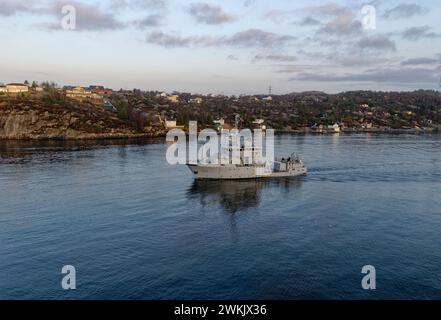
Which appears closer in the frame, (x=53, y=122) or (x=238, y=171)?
(x=238, y=171)

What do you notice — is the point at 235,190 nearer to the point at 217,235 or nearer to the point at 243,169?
the point at 243,169

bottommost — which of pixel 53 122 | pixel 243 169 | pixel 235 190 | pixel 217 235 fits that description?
pixel 217 235

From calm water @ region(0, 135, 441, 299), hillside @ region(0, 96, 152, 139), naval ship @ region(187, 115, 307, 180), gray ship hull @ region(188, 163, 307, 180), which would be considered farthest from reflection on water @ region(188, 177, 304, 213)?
hillside @ region(0, 96, 152, 139)

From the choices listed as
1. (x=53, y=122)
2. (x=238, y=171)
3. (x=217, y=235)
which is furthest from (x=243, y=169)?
(x=53, y=122)

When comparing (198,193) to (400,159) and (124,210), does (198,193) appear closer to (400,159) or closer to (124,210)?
(124,210)
